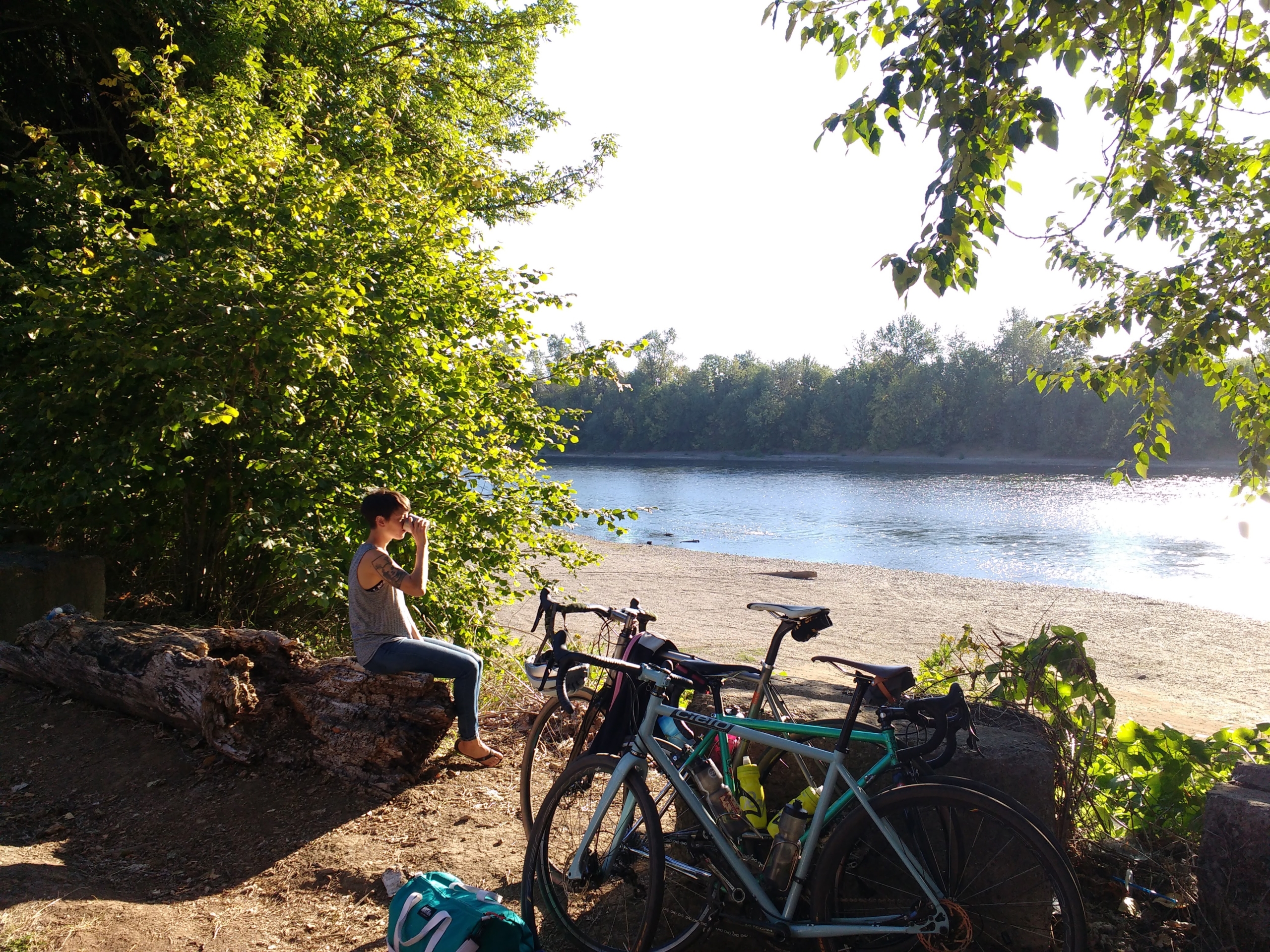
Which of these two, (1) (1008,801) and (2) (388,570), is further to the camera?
(2) (388,570)

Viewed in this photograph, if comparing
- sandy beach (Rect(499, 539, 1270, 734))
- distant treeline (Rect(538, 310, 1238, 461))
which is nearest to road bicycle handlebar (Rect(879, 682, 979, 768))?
sandy beach (Rect(499, 539, 1270, 734))

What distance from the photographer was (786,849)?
2.80 meters

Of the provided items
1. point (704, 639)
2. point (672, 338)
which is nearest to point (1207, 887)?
point (704, 639)

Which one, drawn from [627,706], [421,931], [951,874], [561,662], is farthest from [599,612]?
[951,874]

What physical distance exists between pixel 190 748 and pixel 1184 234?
25.4ft

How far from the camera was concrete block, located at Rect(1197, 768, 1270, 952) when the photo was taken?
2.87 m

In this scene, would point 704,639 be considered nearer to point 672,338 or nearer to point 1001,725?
point 1001,725

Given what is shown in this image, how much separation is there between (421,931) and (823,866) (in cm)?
133

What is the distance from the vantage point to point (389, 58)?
1245 cm

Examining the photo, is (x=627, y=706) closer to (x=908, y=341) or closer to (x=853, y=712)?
(x=853, y=712)

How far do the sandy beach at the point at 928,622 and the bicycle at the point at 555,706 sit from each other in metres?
1.20

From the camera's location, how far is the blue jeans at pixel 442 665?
182 inches

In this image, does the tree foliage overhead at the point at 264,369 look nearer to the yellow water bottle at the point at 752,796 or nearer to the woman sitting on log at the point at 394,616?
the woman sitting on log at the point at 394,616

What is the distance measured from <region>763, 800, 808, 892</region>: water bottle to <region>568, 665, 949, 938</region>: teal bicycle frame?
4 cm
